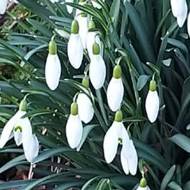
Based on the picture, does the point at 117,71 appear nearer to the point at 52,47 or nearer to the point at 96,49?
the point at 96,49

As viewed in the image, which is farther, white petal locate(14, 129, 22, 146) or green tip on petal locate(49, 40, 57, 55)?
white petal locate(14, 129, 22, 146)

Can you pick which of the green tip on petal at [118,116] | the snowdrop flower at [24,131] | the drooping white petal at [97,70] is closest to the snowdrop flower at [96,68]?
the drooping white petal at [97,70]

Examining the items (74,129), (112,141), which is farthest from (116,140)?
(74,129)

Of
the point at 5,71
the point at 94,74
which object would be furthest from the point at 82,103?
the point at 5,71

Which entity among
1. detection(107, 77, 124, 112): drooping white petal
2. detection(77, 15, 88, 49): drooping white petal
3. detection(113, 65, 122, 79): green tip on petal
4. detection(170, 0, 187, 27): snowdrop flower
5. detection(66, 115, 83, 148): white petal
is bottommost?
detection(66, 115, 83, 148): white petal

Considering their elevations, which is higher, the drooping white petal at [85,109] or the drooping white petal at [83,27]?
the drooping white petal at [83,27]

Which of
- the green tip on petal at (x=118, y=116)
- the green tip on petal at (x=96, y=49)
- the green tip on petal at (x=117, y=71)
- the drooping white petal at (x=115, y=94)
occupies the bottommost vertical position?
the green tip on petal at (x=118, y=116)

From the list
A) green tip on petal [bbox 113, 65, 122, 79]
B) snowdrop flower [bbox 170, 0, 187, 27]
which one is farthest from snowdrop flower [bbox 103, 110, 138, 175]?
snowdrop flower [bbox 170, 0, 187, 27]

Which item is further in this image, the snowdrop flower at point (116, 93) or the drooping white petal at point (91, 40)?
the drooping white petal at point (91, 40)

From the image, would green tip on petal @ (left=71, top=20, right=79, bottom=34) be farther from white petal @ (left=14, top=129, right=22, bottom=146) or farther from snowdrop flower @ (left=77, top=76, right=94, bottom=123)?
white petal @ (left=14, top=129, right=22, bottom=146)

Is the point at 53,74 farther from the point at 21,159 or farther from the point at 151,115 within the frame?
the point at 21,159

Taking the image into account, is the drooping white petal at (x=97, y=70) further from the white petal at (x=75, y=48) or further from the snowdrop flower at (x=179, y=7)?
the snowdrop flower at (x=179, y=7)
